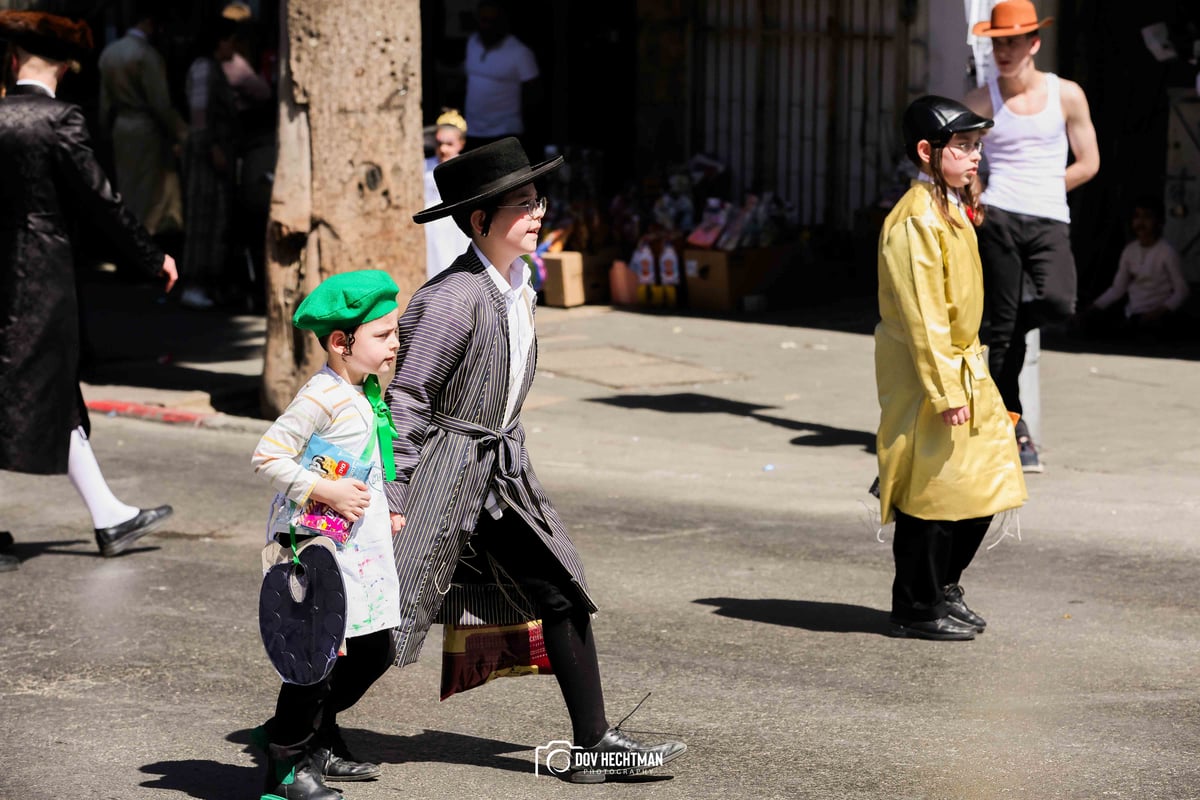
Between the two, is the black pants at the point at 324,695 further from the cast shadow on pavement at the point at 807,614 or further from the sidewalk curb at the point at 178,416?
the sidewalk curb at the point at 178,416

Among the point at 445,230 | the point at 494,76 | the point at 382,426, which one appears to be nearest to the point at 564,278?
the point at 494,76

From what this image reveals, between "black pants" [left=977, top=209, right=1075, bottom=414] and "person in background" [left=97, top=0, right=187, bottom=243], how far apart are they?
856 cm

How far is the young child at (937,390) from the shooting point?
630 centimetres

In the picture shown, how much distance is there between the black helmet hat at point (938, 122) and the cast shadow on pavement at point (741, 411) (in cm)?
358

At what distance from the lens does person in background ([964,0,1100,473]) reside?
8.84m

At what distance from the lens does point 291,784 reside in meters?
4.79

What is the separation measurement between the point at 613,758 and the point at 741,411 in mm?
5967

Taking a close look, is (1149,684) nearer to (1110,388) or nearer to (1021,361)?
(1021,361)

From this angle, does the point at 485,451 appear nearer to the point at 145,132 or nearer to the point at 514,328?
the point at 514,328

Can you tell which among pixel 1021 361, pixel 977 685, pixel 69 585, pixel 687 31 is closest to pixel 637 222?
pixel 687 31

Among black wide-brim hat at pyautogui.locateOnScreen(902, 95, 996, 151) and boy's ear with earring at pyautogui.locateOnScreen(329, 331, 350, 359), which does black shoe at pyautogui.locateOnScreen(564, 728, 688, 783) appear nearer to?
boy's ear with earring at pyautogui.locateOnScreen(329, 331, 350, 359)

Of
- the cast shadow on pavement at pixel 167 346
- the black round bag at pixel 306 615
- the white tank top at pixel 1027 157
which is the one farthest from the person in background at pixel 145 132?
the black round bag at pixel 306 615

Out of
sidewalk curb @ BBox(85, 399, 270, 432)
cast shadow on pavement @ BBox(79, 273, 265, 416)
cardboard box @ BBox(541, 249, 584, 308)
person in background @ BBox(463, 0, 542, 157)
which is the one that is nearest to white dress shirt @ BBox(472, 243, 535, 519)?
sidewalk curb @ BBox(85, 399, 270, 432)

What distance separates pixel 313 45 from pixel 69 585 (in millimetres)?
3794
